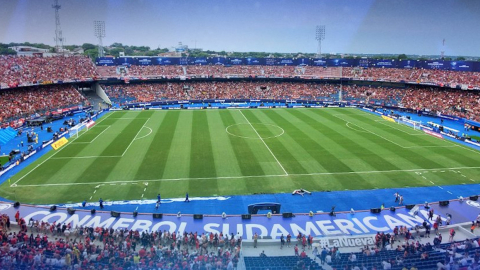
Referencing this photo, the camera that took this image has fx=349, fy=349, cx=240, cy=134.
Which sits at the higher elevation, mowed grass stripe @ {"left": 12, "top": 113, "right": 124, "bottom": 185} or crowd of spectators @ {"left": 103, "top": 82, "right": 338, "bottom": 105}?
crowd of spectators @ {"left": 103, "top": 82, "right": 338, "bottom": 105}

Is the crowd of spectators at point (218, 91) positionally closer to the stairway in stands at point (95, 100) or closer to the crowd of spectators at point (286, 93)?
the crowd of spectators at point (286, 93)

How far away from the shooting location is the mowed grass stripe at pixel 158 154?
3089cm

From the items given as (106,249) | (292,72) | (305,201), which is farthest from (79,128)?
(292,72)

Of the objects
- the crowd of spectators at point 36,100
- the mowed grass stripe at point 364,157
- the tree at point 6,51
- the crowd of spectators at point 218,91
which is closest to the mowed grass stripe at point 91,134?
the crowd of spectators at point 36,100

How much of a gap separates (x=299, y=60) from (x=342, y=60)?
33.8ft

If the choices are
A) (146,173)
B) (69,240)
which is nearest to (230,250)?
(69,240)

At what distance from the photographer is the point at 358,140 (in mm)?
42406

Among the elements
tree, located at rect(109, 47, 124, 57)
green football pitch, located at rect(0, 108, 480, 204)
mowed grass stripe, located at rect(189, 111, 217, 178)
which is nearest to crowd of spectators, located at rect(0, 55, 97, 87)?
green football pitch, located at rect(0, 108, 480, 204)

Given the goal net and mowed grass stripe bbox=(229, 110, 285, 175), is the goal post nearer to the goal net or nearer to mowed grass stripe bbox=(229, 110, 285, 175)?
mowed grass stripe bbox=(229, 110, 285, 175)

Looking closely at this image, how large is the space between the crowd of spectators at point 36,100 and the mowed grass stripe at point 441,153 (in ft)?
171

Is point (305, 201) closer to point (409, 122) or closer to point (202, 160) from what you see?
point (202, 160)

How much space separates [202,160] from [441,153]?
2567 cm

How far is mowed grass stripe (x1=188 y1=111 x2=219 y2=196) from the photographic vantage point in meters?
28.3

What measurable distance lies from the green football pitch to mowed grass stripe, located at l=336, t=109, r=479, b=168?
4.3 inches
